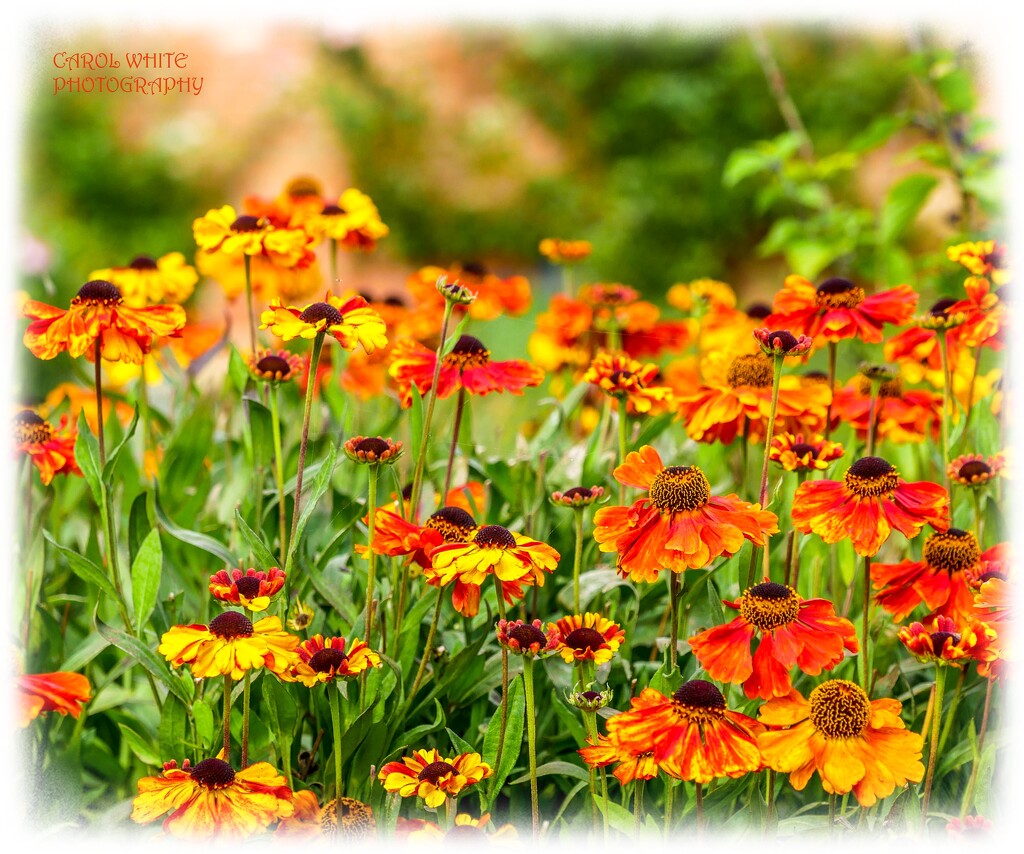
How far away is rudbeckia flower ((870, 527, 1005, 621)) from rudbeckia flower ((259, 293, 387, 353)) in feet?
1.56

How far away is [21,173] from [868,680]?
1.01 m

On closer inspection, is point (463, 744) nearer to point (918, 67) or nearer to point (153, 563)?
point (153, 563)

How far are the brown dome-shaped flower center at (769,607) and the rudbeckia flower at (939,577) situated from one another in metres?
0.17

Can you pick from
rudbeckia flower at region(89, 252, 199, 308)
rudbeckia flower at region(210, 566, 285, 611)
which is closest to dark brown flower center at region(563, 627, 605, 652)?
rudbeckia flower at region(210, 566, 285, 611)

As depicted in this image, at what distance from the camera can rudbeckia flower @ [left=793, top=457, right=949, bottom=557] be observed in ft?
2.83

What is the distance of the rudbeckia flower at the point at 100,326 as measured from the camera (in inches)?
37.3

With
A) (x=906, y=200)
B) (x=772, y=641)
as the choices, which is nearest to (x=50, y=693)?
(x=772, y=641)

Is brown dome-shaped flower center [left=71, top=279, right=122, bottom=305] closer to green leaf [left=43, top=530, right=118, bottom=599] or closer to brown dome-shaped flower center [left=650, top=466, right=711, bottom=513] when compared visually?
green leaf [left=43, top=530, right=118, bottom=599]

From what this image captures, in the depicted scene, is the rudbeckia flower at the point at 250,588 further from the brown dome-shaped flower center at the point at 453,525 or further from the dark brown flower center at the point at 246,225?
the dark brown flower center at the point at 246,225

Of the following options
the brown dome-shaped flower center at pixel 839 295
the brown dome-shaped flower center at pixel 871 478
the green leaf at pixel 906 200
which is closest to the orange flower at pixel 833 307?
the brown dome-shaped flower center at pixel 839 295

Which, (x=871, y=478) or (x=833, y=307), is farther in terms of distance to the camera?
(x=833, y=307)

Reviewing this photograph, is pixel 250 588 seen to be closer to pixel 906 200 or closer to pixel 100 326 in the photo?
pixel 100 326

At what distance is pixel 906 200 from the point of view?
74.0 inches

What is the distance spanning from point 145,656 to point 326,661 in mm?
209
